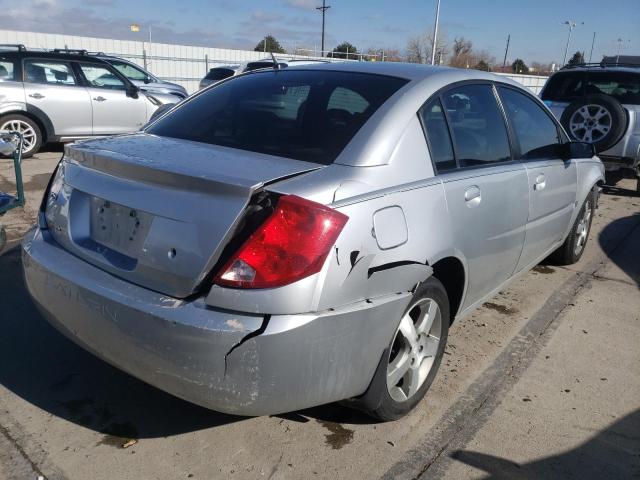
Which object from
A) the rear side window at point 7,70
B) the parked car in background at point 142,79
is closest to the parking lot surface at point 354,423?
the rear side window at point 7,70

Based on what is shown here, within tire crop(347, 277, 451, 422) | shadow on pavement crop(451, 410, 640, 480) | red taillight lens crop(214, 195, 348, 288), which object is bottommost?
shadow on pavement crop(451, 410, 640, 480)

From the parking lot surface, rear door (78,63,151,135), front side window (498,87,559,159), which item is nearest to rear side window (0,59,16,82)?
rear door (78,63,151,135)

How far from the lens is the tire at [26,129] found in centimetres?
873

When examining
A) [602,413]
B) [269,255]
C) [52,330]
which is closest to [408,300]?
[269,255]

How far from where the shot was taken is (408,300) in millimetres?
2475

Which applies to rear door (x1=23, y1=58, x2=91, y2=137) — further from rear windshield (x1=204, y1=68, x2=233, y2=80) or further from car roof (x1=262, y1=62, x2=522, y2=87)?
rear windshield (x1=204, y1=68, x2=233, y2=80)

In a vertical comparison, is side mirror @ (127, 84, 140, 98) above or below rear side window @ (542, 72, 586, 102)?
below

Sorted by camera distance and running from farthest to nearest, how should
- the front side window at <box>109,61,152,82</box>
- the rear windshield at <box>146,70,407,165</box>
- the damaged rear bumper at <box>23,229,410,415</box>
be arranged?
the front side window at <box>109,61,152,82</box> < the rear windshield at <box>146,70,407,165</box> < the damaged rear bumper at <box>23,229,410,415</box>

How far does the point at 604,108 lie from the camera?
7.10 m

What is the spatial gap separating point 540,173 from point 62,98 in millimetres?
7952

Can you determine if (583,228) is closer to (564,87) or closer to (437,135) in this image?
(437,135)

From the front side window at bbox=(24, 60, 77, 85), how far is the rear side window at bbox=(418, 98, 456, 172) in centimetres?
816

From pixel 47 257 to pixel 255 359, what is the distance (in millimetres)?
1158

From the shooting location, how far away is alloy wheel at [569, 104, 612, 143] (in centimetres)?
716
